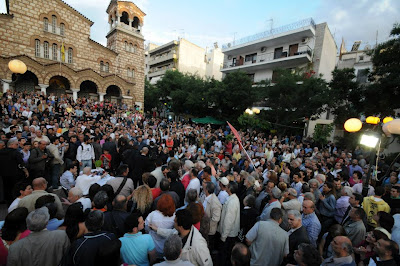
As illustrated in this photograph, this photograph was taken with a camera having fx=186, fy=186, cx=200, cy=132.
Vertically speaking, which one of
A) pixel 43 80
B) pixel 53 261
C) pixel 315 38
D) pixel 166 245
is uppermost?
pixel 315 38

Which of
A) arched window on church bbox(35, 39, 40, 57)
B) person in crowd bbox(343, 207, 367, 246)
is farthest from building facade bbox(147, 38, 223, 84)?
person in crowd bbox(343, 207, 367, 246)

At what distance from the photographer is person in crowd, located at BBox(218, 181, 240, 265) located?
10.8 feet

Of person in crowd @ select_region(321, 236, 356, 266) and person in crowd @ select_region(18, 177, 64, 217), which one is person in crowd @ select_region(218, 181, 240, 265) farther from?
person in crowd @ select_region(18, 177, 64, 217)

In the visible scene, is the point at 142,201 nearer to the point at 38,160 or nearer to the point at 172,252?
the point at 172,252

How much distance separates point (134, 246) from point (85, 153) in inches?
202

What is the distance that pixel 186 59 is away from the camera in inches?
1467

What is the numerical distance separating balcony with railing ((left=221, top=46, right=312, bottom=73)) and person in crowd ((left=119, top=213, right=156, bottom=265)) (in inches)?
820

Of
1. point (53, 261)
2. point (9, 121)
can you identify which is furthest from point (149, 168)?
point (9, 121)

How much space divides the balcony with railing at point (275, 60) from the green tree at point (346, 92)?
8529 millimetres

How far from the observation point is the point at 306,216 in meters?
3.11

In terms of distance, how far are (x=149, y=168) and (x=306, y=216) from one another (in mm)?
3886

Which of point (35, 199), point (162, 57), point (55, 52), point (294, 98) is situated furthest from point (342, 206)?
point (162, 57)

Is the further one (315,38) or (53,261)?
(315,38)

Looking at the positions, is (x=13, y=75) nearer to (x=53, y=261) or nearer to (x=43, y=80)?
(x=43, y=80)
